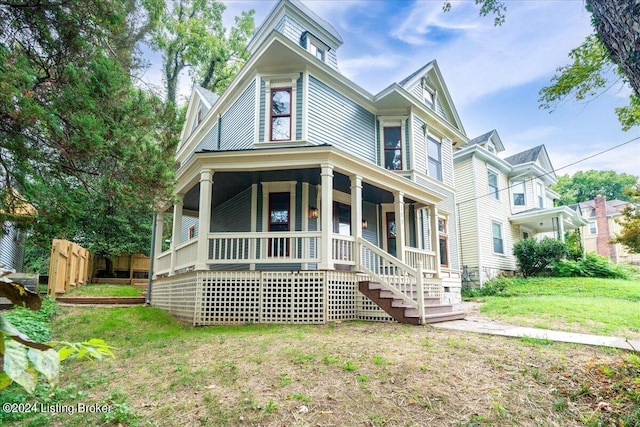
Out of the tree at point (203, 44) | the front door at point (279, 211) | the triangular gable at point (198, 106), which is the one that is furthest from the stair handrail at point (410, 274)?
the tree at point (203, 44)

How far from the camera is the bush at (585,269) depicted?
17062 mm

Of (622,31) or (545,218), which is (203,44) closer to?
(545,218)

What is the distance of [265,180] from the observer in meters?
10.5

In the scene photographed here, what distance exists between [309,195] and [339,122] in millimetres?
2657

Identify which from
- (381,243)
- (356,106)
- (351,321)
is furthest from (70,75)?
(381,243)

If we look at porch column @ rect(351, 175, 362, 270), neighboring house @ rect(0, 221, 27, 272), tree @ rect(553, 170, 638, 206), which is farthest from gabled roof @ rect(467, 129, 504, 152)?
tree @ rect(553, 170, 638, 206)

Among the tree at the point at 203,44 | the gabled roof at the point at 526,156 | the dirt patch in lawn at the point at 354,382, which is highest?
the tree at the point at 203,44

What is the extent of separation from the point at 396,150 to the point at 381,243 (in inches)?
128

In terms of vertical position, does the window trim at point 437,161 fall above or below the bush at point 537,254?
above

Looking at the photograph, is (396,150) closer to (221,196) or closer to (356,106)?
(356,106)

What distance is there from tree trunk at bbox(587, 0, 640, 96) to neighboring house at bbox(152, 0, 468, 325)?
5002 mm

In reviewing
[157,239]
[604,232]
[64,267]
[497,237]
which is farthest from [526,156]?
[64,267]

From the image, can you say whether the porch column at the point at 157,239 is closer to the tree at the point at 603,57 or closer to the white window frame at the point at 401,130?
the white window frame at the point at 401,130

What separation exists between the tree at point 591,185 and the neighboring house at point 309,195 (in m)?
46.3
